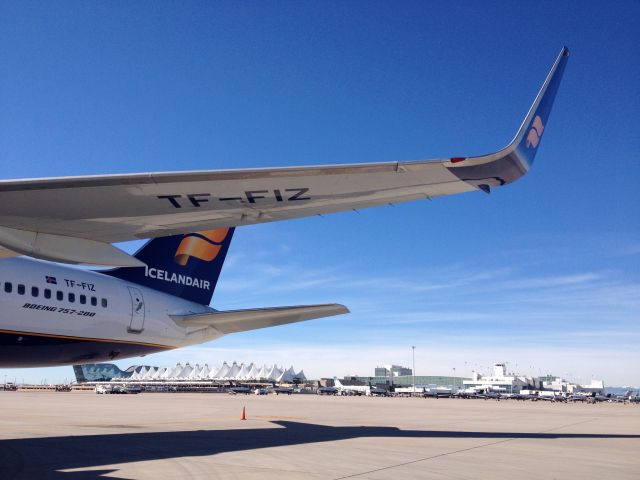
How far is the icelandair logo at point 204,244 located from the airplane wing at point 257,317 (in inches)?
151

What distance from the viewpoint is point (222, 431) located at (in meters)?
21.6

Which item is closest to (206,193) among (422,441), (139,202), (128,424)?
(139,202)

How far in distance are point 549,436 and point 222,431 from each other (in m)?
12.6

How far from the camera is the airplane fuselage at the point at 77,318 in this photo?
57.0 ft

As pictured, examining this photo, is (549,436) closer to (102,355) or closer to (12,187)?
(102,355)

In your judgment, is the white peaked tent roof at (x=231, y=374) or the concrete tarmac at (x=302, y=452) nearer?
the concrete tarmac at (x=302, y=452)

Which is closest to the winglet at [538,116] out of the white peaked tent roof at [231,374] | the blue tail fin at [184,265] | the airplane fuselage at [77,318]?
the airplane fuselage at [77,318]

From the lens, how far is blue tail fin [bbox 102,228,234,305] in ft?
78.8

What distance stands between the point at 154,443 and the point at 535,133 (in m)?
13.9

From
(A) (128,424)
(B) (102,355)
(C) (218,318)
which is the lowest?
(A) (128,424)

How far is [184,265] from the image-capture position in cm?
2550

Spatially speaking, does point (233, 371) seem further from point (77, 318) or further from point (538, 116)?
point (538, 116)

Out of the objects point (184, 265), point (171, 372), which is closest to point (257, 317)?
point (184, 265)

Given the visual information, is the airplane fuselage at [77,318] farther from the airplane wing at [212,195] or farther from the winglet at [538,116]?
the winglet at [538,116]
